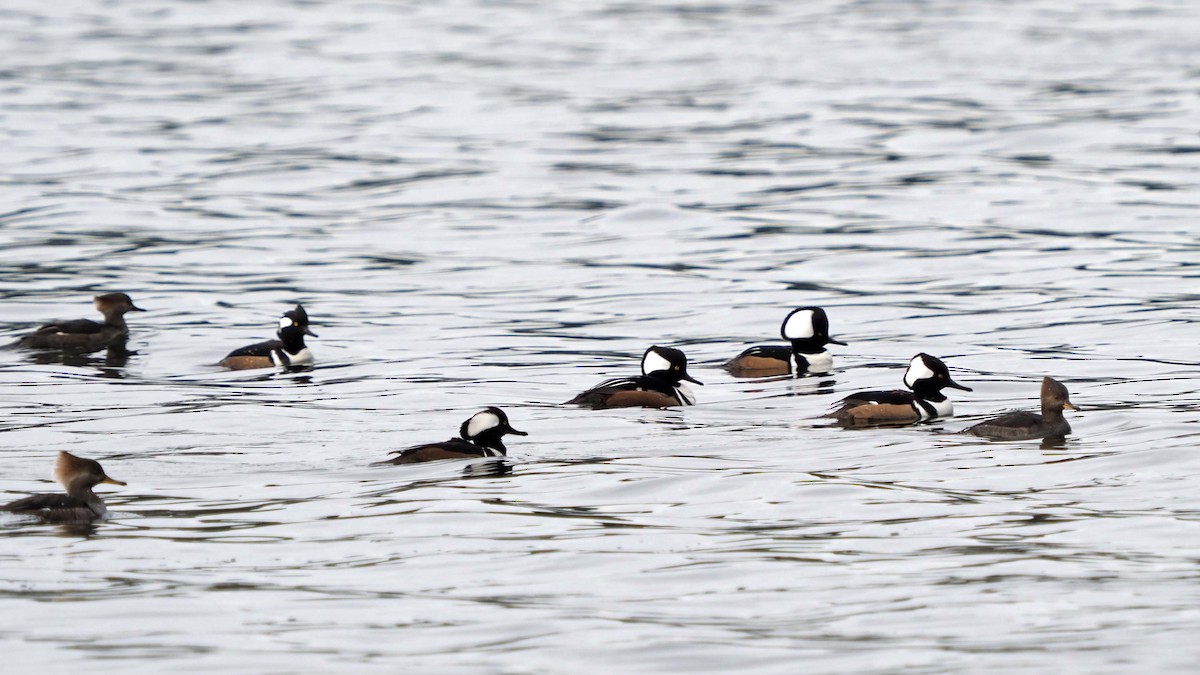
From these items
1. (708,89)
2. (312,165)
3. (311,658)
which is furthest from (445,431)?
(708,89)

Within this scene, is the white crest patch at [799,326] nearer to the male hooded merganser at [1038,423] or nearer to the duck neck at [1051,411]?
the male hooded merganser at [1038,423]

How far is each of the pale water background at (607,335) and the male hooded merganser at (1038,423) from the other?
16 centimetres

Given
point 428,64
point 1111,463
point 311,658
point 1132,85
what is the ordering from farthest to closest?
1. point 428,64
2. point 1132,85
3. point 1111,463
4. point 311,658

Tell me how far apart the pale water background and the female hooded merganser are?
227 millimetres

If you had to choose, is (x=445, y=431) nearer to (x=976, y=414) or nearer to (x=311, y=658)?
(x=976, y=414)

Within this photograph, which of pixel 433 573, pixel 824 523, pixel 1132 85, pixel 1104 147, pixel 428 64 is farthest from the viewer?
pixel 428 64

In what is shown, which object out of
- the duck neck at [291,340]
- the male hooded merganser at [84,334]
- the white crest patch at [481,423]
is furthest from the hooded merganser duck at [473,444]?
the male hooded merganser at [84,334]

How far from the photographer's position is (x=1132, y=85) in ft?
125

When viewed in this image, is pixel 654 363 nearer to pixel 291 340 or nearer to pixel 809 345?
pixel 809 345

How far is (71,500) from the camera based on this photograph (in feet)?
36.5

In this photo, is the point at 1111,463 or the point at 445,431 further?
the point at 445,431

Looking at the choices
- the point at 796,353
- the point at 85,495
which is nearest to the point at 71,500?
the point at 85,495

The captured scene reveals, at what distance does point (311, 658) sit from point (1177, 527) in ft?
17.0

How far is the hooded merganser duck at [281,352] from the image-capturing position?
57.9ft
